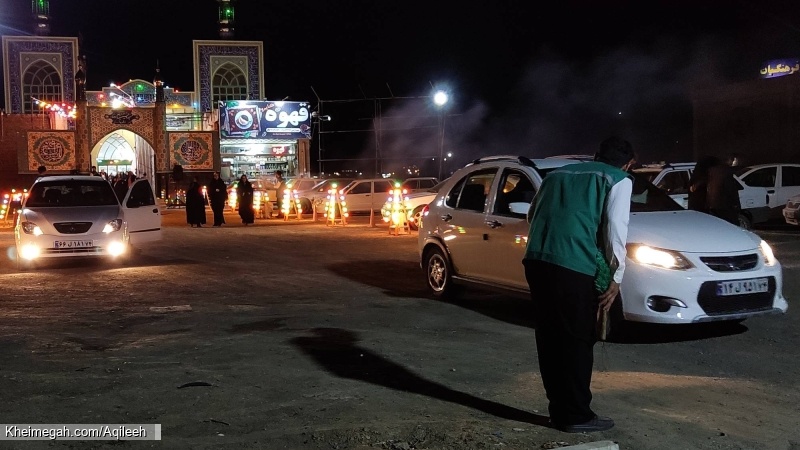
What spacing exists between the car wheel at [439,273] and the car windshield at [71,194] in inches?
280

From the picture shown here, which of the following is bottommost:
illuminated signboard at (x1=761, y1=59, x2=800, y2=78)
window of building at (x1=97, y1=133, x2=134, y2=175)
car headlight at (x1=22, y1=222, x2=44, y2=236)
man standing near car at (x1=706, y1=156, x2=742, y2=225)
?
car headlight at (x1=22, y1=222, x2=44, y2=236)

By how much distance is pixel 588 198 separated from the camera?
4906mm

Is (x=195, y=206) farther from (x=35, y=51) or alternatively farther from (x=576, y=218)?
(x=35, y=51)

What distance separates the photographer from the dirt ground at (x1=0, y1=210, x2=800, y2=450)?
513 cm

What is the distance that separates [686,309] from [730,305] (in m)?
0.43

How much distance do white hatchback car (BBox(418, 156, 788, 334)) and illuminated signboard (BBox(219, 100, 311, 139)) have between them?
3591cm

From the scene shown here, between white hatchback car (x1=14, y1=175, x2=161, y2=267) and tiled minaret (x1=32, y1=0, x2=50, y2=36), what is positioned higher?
tiled minaret (x1=32, y1=0, x2=50, y2=36)

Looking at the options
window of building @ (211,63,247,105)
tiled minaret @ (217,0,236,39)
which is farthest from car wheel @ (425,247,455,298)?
tiled minaret @ (217,0,236,39)

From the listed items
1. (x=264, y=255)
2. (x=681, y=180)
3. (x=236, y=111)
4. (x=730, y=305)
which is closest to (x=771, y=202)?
(x=681, y=180)

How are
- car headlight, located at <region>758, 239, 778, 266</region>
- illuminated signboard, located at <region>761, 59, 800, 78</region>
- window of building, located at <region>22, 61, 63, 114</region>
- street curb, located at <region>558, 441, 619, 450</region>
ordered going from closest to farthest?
street curb, located at <region>558, 441, 619, 450</region> → car headlight, located at <region>758, 239, 778, 266</region> → illuminated signboard, located at <region>761, 59, 800, 78</region> → window of building, located at <region>22, 61, 63, 114</region>

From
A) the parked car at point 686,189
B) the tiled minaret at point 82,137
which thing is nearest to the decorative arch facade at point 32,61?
the tiled minaret at point 82,137

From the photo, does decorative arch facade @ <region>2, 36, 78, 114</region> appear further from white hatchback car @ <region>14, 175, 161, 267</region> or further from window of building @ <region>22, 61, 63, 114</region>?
white hatchback car @ <region>14, 175, 161, 267</region>

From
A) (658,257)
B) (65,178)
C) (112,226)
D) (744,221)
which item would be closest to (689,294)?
(658,257)

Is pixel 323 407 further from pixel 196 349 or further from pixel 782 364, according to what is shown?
pixel 782 364
